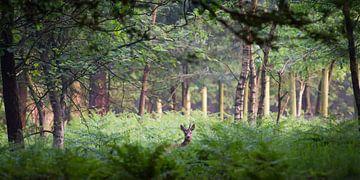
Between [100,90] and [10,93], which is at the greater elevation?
[10,93]

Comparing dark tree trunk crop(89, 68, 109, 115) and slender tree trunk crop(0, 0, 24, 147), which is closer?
slender tree trunk crop(0, 0, 24, 147)

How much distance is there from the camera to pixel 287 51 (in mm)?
17125

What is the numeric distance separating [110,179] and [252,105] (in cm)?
945

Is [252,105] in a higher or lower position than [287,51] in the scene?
lower

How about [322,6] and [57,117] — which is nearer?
[322,6]

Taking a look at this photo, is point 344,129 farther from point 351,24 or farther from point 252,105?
point 252,105

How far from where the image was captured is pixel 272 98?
1618 inches

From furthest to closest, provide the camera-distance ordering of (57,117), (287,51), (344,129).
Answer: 1. (287,51)
2. (57,117)
3. (344,129)

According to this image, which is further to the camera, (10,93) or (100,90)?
(100,90)

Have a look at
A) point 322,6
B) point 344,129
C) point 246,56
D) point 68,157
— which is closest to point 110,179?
point 68,157

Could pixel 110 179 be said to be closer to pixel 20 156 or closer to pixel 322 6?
pixel 20 156

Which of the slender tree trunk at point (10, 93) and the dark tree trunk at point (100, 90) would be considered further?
the dark tree trunk at point (100, 90)

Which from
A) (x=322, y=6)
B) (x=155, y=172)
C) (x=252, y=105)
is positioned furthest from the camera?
(x=252, y=105)

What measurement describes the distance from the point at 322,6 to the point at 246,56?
411 cm
